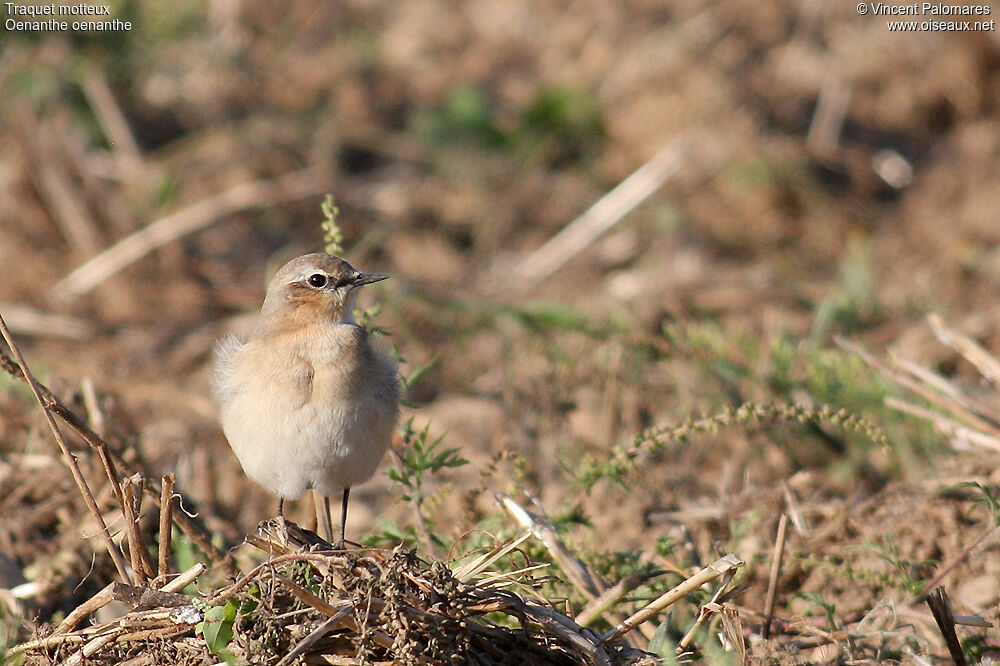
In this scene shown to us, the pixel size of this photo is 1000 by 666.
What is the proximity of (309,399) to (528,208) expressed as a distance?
5.35 meters

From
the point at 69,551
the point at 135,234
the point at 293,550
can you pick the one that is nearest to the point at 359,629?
the point at 293,550

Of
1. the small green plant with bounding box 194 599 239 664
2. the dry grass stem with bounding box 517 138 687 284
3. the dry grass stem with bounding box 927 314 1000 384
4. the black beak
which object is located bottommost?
the dry grass stem with bounding box 517 138 687 284

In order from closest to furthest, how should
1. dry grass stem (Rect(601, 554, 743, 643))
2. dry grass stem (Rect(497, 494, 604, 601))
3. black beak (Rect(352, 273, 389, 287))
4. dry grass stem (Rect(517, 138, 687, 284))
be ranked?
dry grass stem (Rect(601, 554, 743, 643)), dry grass stem (Rect(497, 494, 604, 601)), black beak (Rect(352, 273, 389, 287)), dry grass stem (Rect(517, 138, 687, 284))

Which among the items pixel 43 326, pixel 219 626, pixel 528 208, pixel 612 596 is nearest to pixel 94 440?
pixel 219 626

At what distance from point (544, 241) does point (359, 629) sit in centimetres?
620

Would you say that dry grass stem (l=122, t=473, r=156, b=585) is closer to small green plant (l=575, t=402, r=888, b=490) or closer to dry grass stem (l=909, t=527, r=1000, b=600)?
Result: small green plant (l=575, t=402, r=888, b=490)

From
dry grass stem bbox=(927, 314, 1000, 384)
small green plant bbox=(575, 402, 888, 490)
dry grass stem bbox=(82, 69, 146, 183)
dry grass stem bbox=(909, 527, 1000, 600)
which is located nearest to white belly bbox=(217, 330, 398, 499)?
small green plant bbox=(575, 402, 888, 490)

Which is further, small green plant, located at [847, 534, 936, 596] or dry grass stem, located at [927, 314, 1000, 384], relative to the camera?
dry grass stem, located at [927, 314, 1000, 384]

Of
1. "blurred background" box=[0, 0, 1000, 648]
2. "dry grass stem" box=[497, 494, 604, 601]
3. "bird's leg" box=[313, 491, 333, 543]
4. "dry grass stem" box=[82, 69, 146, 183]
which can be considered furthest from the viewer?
"dry grass stem" box=[82, 69, 146, 183]

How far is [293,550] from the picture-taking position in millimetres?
3191

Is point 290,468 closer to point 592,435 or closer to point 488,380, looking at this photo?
point 592,435

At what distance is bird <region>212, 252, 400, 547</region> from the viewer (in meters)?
3.87

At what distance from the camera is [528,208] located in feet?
29.6

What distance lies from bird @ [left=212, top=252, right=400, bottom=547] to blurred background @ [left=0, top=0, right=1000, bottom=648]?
146 centimetres
